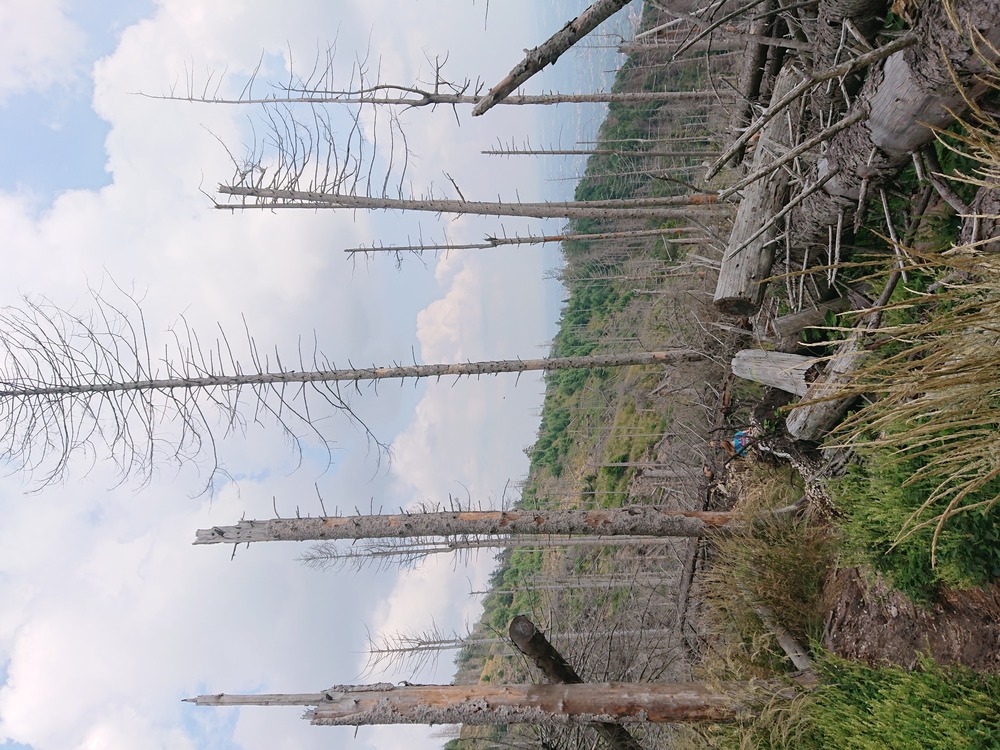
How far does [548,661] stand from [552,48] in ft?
14.5

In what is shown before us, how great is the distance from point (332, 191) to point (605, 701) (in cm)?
621

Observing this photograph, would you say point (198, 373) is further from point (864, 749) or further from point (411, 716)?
point (864, 749)

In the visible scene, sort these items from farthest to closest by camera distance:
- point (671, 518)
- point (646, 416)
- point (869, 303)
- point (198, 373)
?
point (646, 416) → point (198, 373) → point (671, 518) → point (869, 303)

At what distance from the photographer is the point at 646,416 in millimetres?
18453

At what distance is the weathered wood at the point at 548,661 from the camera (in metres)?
4.55

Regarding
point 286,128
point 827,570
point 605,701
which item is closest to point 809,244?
point 827,570

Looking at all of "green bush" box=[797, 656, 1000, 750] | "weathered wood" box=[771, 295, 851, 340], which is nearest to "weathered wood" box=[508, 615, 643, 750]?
"green bush" box=[797, 656, 1000, 750]

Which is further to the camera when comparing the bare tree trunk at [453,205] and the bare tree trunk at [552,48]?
the bare tree trunk at [453,205]

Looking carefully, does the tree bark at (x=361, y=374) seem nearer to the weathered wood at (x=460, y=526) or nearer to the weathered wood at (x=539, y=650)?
the weathered wood at (x=460, y=526)

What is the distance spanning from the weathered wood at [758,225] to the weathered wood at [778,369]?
19.5 inches

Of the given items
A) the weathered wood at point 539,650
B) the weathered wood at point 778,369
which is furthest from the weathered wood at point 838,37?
the weathered wood at point 539,650

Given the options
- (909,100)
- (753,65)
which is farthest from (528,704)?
(753,65)

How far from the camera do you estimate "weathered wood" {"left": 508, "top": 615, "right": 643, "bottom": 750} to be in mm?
4547

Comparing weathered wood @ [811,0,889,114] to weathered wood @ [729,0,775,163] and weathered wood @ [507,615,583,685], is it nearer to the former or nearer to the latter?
weathered wood @ [729,0,775,163]
